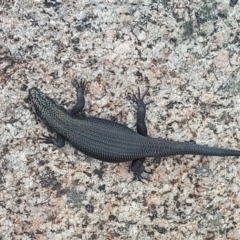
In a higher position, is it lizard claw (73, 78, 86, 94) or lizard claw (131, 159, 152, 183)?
lizard claw (73, 78, 86, 94)

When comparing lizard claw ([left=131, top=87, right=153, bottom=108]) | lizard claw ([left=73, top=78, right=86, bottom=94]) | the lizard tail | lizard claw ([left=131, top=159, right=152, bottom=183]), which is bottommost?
lizard claw ([left=131, top=159, right=152, bottom=183])

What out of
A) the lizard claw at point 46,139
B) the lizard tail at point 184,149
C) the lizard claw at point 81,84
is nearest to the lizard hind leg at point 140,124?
the lizard tail at point 184,149

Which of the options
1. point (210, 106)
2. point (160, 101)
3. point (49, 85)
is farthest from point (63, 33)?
point (210, 106)

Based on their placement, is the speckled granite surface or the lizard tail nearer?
the lizard tail

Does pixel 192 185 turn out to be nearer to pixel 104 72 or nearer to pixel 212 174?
pixel 212 174

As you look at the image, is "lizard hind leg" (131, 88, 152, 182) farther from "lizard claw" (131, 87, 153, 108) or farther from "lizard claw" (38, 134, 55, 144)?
"lizard claw" (38, 134, 55, 144)

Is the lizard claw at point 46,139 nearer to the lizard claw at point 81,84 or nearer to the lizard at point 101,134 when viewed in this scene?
the lizard at point 101,134

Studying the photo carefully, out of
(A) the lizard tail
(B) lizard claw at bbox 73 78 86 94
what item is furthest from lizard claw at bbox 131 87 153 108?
(B) lizard claw at bbox 73 78 86 94
